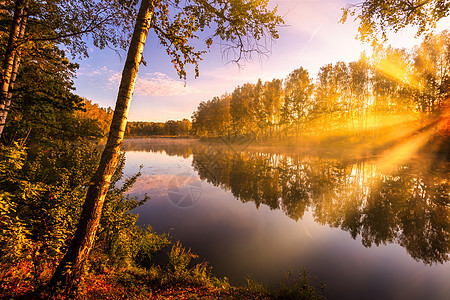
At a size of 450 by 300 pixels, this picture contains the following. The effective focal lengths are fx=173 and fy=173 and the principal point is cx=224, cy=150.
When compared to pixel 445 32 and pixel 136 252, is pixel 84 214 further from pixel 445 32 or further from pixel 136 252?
pixel 445 32

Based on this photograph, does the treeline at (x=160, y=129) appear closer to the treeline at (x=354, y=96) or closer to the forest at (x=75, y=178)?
the treeline at (x=354, y=96)

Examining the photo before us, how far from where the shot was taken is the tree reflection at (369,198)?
789cm

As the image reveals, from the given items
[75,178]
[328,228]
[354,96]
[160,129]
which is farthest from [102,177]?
[160,129]

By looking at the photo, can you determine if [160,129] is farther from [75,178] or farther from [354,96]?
[75,178]

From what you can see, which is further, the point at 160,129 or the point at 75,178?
the point at 160,129

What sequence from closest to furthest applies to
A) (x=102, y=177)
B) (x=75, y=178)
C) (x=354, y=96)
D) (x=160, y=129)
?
(x=102, y=177)
(x=75, y=178)
(x=354, y=96)
(x=160, y=129)

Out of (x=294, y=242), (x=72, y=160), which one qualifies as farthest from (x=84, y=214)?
(x=294, y=242)

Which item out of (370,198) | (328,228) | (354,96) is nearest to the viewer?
(328,228)

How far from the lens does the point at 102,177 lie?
125 inches

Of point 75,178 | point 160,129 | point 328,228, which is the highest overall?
point 160,129

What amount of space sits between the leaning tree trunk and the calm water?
4.78 m

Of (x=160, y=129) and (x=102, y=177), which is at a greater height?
(x=160, y=129)

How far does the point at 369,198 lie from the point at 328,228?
5188mm

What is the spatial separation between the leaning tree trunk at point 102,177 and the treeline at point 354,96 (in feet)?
75.8
